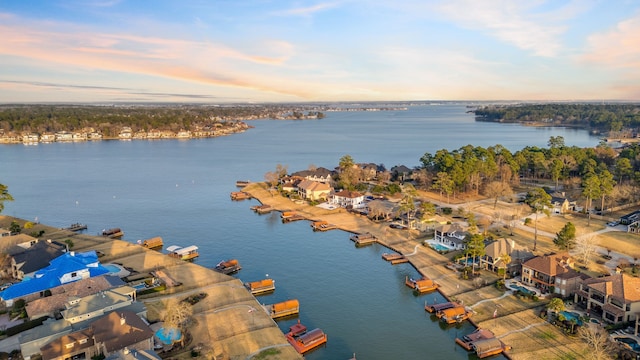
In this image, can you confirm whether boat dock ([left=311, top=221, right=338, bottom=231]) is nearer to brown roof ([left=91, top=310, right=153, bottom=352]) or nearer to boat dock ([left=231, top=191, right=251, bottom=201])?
boat dock ([left=231, top=191, right=251, bottom=201])

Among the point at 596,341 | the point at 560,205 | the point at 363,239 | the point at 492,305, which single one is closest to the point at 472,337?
the point at 492,305

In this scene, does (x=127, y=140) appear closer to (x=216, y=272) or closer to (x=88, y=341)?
(x=216, y=272)

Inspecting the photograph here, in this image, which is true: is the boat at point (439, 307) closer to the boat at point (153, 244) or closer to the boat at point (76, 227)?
the boat at point (153, 244)

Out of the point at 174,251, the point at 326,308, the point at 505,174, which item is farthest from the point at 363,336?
the point at 505,174

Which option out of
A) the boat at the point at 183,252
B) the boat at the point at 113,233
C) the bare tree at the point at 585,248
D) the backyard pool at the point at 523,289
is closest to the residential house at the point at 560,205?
the bare tree at the point at 585,248

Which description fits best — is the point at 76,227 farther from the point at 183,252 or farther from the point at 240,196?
the point at 240,196
